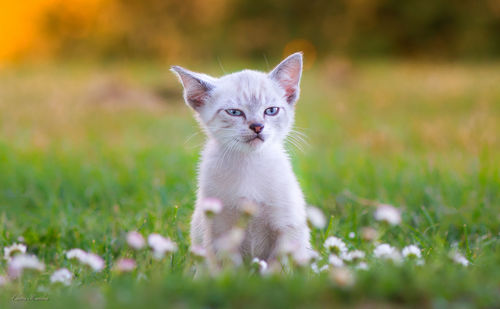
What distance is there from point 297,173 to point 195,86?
2.21 m

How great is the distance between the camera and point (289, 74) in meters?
3.68

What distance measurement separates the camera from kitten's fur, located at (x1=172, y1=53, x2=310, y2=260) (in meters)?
3.19

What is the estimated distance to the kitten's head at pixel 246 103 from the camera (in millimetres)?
3318

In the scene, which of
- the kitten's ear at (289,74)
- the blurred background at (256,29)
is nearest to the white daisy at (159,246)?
the kitten's ear at (289,74)

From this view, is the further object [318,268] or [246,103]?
[246,103]

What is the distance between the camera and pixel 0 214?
14.8 ft

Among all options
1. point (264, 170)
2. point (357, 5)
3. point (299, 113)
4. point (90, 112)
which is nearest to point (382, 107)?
point (299, 113)

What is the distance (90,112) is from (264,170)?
6.37m

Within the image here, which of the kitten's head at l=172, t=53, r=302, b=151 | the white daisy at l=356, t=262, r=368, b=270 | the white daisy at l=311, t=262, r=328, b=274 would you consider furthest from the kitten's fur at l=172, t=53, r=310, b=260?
the white daisy at l=356, t=262, r=368, b=270

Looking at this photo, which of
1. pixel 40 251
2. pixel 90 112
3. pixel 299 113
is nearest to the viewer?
pixel 40 251

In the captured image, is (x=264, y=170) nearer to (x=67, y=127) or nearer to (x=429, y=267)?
(x=429, y=267)

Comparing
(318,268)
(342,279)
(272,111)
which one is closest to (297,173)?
(272,111)

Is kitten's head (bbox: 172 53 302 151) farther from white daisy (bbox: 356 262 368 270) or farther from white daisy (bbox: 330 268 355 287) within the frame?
white daisy (bbox: 330 268 355 287)

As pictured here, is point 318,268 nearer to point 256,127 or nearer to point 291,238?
point 291,238
